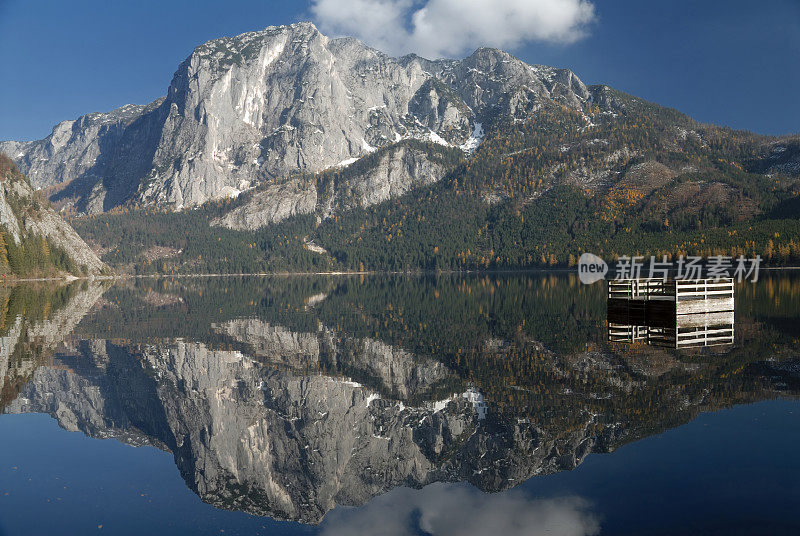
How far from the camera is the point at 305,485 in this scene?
14.0 metres

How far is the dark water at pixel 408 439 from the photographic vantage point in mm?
11609

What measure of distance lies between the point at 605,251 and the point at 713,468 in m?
200

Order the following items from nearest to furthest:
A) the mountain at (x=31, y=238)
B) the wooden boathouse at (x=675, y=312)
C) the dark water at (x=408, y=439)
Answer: the dark water at (x=408, y=439), the wooden boathouse at (x=675, y=312), the mountain at (x=31, y=238)

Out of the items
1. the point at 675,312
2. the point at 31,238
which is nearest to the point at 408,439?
the point at 675,312

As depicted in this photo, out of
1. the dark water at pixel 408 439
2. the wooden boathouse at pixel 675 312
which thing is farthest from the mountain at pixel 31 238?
the wooden boathouse at pixel 675 312

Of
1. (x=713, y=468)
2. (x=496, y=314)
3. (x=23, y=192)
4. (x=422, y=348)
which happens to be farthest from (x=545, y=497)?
(x=23, y=192)

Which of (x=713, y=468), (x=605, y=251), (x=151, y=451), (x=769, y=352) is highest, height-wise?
(x=605, y=251)

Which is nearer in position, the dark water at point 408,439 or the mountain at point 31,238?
the dark water at point 408,439

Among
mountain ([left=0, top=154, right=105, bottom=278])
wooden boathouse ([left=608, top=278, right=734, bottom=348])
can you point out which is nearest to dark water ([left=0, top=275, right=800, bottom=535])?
wooden boathouse ([left=608, top=278, right=734, bottom=348])

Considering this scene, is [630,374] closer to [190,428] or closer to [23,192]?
[190,428]

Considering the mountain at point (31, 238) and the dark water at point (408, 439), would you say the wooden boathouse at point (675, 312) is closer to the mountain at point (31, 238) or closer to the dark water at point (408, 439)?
the dark water at point (408, 439)

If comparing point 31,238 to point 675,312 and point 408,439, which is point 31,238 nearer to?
point 408,439

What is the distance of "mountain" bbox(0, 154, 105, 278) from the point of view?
130375mm

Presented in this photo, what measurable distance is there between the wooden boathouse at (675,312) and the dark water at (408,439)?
1354 millimetres
